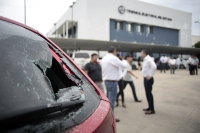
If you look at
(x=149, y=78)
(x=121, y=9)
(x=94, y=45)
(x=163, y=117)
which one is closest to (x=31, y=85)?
(x=149, y=78)

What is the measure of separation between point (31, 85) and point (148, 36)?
3176cm

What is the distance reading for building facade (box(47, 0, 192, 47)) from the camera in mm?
24844

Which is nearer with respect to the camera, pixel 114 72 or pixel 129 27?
pixel 114 72

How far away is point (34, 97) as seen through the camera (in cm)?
80

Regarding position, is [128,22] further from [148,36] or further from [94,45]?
[94,45]

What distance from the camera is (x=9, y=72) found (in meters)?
0.81

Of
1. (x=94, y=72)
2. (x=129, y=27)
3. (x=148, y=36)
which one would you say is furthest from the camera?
(x=148, y=36)

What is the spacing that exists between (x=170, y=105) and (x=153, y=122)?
154cm

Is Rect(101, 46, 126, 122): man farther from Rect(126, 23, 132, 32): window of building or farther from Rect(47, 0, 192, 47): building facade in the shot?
Rect(126, 23, 132, 32): window of building

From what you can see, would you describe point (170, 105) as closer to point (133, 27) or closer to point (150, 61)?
point (150, 61)

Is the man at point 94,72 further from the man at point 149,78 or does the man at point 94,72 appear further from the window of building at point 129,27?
the window of building at point 129,27

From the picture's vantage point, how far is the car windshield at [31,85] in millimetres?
712

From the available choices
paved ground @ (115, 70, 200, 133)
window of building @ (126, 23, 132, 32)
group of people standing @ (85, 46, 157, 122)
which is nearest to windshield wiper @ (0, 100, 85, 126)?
paved ground @ (115, 70, 200, 133)

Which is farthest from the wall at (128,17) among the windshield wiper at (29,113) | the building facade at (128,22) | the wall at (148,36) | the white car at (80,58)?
the windshield wiper at (29,113)
